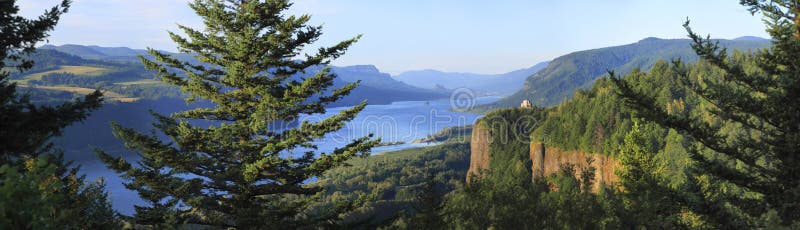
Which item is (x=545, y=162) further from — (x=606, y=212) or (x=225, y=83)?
(x=225, y=83)

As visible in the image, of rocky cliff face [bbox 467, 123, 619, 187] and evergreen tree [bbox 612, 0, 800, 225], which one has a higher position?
evergreen tree [bbox 612, 0, 800, 225]

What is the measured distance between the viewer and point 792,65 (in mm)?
10008

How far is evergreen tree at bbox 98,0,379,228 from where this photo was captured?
12.0 m

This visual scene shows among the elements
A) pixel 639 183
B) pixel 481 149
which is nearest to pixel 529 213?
pixel 639 183

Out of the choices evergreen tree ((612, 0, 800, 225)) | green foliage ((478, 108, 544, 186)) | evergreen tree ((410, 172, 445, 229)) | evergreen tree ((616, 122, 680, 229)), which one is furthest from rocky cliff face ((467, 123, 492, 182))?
evergreen tree ((612, 0, 800, 225))

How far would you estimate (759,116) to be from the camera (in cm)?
998

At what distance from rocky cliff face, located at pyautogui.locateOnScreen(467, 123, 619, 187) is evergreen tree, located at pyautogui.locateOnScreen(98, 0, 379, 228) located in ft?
78.1

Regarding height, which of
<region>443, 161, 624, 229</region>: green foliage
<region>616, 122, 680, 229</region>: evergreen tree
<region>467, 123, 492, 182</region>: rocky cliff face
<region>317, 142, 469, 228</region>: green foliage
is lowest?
<region>317, 142, 469, 228</region>: green foliage

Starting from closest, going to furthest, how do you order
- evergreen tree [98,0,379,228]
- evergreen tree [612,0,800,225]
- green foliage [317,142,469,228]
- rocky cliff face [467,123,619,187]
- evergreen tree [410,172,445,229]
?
evergreen tree [612,0,800,225] < evergreen tree [98,0,379,228] < evergreen tree [410,172,445,229] < rocky cliff face [467,123,619,187] < green foliage [317,142,469,228]

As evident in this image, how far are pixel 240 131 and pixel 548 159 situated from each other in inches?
2555

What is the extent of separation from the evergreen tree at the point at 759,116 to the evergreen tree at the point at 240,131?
800 cm

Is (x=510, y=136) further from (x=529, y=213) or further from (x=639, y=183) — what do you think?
(x=529, y=213)

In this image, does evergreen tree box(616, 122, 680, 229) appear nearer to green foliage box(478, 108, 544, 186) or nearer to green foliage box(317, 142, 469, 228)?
green foliage box(478, 108, 544, 186)

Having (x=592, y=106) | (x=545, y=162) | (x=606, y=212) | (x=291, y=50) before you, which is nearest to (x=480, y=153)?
(x=545, y=162)
